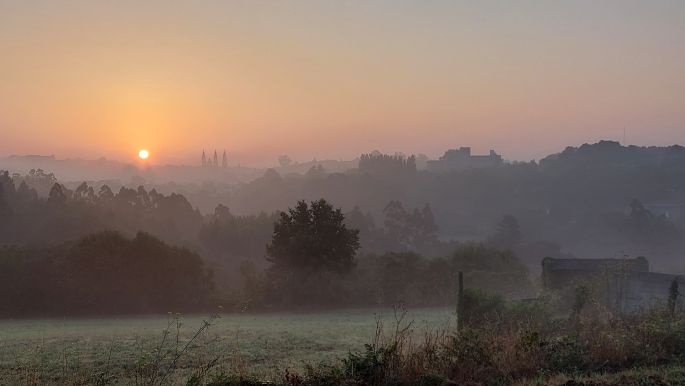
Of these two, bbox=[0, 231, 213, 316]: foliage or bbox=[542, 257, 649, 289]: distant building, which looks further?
bbox=[0, 231, 213, 316]: foliage

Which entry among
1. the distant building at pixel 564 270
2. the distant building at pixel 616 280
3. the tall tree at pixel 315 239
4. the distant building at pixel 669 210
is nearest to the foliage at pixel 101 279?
the tall tree at pixel 315 239

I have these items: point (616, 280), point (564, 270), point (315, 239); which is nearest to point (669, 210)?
point (564, 270)

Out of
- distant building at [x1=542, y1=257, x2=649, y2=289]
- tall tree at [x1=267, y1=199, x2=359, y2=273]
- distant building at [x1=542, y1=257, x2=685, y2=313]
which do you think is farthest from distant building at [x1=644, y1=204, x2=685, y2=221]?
tall tree at [x1=267, y1=199, x2=359, y2=273]

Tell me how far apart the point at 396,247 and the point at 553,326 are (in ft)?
343

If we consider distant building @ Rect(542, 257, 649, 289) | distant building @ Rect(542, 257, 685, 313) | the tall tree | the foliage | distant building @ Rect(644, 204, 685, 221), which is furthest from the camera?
distant building @ Rect(644, 204, 685, 221)

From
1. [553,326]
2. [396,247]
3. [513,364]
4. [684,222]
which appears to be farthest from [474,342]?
[684,222]

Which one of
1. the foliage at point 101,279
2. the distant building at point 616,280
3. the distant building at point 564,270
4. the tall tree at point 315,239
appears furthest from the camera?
the tall tree at point 315,239

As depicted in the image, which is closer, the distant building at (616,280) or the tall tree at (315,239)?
the distant building at (616,280)

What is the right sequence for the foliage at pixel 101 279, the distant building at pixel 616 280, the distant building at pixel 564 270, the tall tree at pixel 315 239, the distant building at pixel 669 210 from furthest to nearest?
the distant building at pixel 669 210 → the tall tree at pixel 315 239 → the foliage at pixel 101 279 → the distant building at pixel 564 270 → the distant building at pixel 616 280

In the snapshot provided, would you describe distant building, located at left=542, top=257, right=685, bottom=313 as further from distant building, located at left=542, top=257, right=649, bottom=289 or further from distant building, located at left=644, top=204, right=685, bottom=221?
distant building, located at left=644, top=204, right=685, bottom=221

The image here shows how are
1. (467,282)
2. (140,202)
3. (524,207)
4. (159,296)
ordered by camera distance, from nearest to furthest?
(159,296)
(467,282)
(140,202)
(524,207)

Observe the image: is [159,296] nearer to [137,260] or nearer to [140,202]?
[137,260]

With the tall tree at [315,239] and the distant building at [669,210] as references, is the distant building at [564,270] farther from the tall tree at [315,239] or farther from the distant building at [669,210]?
the distant building at [669,210]

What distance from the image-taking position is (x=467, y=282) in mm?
52906
